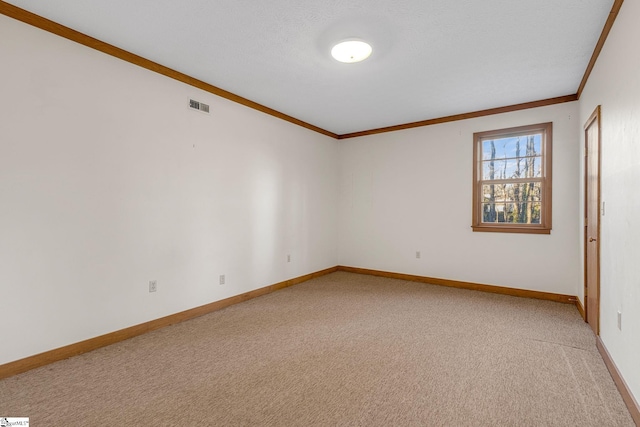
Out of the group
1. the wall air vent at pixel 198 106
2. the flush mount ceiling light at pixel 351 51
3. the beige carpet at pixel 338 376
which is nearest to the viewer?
the beige carpet at pixel 338 376

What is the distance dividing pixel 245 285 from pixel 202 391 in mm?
2141

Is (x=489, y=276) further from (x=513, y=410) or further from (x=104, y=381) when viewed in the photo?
(x=104, y=381)

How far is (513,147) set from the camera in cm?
454

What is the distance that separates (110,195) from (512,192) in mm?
4931

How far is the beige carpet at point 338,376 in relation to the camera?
1.87m

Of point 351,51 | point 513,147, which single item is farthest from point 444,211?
point 351,51

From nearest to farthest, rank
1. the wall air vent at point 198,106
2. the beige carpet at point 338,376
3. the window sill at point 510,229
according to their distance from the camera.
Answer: the beige carpet at point 338,376
the wall air vent at point 198,106
the window sill at point 510,229

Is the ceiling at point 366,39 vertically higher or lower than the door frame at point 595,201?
higher

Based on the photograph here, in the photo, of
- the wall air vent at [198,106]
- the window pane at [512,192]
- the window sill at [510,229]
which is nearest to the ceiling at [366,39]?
the wall air vent at [198,106]

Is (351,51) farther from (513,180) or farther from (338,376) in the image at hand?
(513,180)

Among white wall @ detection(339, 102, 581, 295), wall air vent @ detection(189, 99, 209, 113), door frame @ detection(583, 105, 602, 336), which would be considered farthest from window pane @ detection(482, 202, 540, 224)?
wall air vent @ detection(189, 99, 209, 113)

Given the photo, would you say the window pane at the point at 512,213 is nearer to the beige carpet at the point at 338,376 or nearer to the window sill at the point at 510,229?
the window sill at the point at 510,229

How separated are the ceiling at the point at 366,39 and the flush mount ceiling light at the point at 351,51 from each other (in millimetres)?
67

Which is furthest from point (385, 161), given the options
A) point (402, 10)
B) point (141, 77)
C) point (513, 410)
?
point (513, 410)
